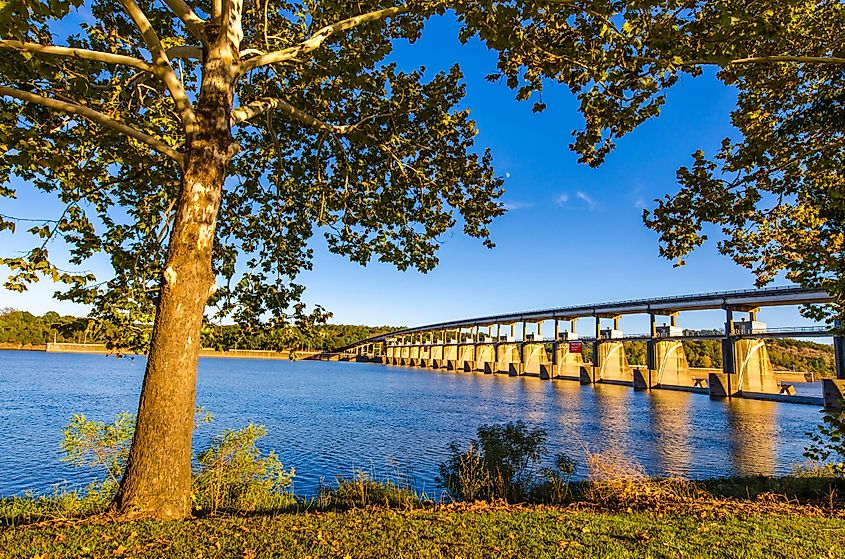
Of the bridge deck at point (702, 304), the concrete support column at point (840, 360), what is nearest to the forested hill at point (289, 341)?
the bridge deck at point (702, 304)

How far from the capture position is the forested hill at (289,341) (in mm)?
9492

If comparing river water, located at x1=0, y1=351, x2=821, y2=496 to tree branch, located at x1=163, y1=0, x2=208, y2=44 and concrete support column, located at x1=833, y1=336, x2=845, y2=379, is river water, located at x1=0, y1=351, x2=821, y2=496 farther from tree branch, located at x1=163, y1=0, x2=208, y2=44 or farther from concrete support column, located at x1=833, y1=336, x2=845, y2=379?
tree branch, located at x1=163, y1=0, x2=208, y2=44

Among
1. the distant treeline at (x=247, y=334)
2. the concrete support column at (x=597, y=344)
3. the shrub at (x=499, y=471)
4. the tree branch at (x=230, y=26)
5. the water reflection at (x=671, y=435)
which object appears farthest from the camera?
the concrete support column at (x=597, y=344)

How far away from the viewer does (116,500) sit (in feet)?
21.8

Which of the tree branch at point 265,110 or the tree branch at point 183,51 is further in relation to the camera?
the tree branch at point 183,51

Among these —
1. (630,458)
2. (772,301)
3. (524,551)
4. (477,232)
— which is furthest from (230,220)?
(772,301)

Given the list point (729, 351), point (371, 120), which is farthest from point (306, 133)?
point (729, 351)

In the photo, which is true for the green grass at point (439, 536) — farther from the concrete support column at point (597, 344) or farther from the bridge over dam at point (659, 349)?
the concrete support column at point (597, 344)

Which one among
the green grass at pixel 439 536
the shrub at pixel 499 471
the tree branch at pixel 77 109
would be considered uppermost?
the tree branch at pixel 77 109

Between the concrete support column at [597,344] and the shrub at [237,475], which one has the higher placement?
the concrete support column at [597,344]

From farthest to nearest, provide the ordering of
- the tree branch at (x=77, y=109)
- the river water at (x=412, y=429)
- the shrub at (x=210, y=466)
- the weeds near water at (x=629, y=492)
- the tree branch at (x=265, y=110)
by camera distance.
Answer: the river water at (x=412, y=429), the shrub at (x=210, y=466), the weeds near water at (x=629, y=492), the tree branch at (x=265, y=110), the tree branch at (x=77, y=109)

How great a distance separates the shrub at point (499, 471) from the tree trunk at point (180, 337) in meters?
7.18

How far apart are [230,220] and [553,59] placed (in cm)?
778

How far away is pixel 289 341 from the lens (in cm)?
1049
